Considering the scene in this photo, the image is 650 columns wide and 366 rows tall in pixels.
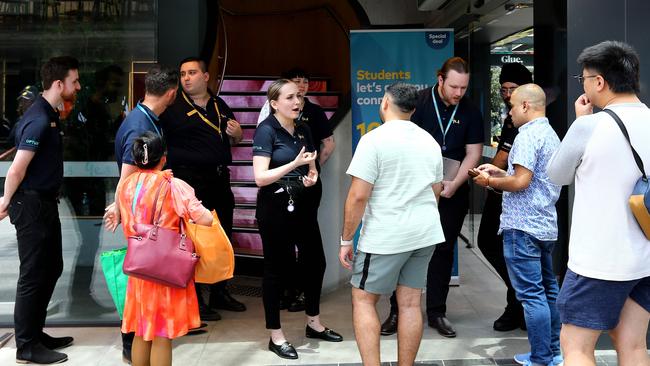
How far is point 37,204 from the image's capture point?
426 cm

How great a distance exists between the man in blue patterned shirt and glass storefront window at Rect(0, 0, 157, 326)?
98.9 inches

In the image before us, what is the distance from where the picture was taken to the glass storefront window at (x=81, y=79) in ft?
16.5

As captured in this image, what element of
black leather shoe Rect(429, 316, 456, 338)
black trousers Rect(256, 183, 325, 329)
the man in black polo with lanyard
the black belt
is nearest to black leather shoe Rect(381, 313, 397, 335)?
the man in black polo with lanyard

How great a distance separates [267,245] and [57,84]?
60.6 inches

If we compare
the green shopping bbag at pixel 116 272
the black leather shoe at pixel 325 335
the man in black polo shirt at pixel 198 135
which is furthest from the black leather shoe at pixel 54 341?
the black leather shoe at pixel 325 335

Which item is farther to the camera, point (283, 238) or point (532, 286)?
point (283, 238)

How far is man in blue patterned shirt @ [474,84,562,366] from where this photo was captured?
12.8ft

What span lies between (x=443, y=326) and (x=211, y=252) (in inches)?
78.7

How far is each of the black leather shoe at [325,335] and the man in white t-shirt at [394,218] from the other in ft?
3.12

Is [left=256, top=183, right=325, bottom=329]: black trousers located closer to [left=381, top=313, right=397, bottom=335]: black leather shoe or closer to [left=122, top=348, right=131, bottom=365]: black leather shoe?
[left=381, top=313, right=397, bottom=335]: black leather shoe

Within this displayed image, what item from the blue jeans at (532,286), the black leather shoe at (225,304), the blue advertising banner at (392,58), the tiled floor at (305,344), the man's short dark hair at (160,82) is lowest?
the tiled floor at (305,344)

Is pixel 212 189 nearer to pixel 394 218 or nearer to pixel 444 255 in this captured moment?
pixel 444 255

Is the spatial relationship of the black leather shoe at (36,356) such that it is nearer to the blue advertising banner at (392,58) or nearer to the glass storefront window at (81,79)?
the glass storefront window at (81,79)

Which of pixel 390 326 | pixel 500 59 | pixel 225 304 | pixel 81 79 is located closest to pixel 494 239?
pixel 390 326
